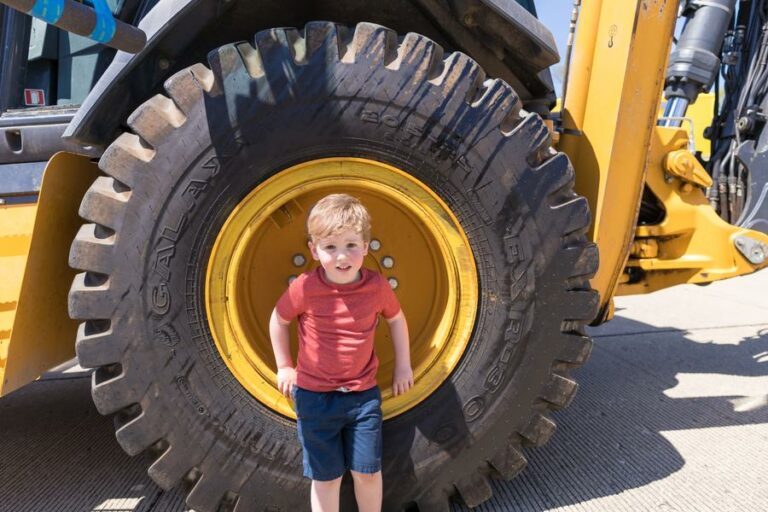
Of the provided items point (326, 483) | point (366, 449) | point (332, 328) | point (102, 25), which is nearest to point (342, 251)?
point (332, 328)

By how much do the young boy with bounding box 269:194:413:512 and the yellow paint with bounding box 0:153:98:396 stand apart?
35.6 inches

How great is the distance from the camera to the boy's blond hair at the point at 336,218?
5.57 ft

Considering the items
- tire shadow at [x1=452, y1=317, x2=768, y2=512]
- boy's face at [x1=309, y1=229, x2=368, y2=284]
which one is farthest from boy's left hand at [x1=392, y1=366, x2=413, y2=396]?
tire shadow at [x1=452, y1=317, x2=768, y2=512]

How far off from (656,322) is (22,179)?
4.41m

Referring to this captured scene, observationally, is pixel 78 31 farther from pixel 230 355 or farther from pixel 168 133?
pixel 230 355

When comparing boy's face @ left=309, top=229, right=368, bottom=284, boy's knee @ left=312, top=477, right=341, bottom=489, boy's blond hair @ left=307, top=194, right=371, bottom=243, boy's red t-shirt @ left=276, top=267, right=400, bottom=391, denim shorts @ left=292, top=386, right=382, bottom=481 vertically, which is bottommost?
boy's knee @ left=312, top=477, right=341, bottom=489

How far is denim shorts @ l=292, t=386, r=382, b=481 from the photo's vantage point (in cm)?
179

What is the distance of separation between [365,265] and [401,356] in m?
0.46

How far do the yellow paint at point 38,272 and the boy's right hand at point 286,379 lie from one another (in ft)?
3.10

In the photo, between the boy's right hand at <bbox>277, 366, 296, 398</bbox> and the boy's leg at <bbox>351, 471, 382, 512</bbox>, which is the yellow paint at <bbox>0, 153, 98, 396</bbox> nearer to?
the boy's right hand at <bbox>277, 366, 296, 398</bbox>

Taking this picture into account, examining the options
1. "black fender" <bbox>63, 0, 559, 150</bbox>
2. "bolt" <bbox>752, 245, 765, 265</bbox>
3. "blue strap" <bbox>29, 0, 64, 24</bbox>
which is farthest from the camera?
"bolt" <bbox>752, 245, 765, 265</bbox>

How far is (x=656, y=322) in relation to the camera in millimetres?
4680

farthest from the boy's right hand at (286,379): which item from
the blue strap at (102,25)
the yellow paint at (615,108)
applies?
the yellow paint at (615,108)

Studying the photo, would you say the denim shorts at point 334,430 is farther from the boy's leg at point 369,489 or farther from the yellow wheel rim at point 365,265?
the yellow wheel rim at point 365,265
